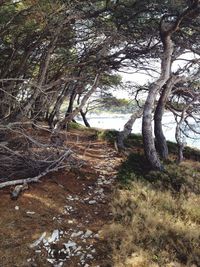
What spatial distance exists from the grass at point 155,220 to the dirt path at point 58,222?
11.6 inches

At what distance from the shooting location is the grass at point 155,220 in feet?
16.9

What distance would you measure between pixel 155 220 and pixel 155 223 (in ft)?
0.27

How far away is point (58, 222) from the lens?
616 cm

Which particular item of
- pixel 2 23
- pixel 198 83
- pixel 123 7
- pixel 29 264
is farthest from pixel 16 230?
pixel 198 83

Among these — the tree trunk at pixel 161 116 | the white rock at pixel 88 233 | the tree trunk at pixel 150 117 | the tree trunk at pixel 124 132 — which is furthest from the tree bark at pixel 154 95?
the white rock at pixel 88 233

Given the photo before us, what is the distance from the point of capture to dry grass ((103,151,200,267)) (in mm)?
5141

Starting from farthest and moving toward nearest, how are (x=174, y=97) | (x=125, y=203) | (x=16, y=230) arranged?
(x=174, y=97) → (x=125, y=203) → (x=16, y=230)

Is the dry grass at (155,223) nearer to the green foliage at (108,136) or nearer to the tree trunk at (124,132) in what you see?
the tree trunk at (124,132)

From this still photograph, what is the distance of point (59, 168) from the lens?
867 centimetres

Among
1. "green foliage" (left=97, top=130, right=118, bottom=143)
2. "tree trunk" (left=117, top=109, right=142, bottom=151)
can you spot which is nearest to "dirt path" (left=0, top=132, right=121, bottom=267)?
"tree trunk" (left=117, top=109, right=142, bottom=151)

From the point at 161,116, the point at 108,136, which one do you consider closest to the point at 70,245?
the point at 161,116

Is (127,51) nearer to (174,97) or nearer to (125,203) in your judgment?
(174,97)

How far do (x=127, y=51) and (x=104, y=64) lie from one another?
3.49 ft

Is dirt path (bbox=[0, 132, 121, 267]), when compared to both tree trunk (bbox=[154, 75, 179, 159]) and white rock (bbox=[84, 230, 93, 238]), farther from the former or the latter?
tree trunk (bbox=[154, 75, 179, 159])
